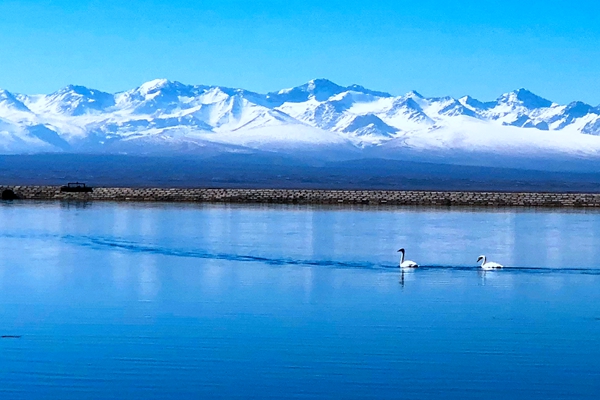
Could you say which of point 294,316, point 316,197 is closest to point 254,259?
point 294,316

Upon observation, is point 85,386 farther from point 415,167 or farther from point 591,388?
point 415,167

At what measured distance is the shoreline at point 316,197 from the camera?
46.6 m

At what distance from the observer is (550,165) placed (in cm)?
19150

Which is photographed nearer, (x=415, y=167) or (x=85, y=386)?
(x=85, y=386)

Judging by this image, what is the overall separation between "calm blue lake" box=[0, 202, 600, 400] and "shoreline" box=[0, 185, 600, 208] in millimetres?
18438

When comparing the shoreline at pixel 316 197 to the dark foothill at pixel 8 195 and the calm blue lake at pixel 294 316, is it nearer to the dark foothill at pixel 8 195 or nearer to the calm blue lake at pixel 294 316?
the dark foothill at pixel 8 195

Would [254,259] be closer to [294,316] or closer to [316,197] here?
[294,316]

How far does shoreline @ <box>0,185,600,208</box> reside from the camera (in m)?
46.6

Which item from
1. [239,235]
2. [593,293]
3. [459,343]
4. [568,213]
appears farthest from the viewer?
[568,213]

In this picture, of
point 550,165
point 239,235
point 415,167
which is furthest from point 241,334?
point 550,165

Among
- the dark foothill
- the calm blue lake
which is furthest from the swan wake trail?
the dark foothill

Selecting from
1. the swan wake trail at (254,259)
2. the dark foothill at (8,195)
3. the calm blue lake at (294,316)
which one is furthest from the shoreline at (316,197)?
the swan wake trail at (254,259)

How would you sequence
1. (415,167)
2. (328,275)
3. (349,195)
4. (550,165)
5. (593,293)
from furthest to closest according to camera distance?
(550,165) → (415,167) → (349,195) → (328,275) → (593,293)

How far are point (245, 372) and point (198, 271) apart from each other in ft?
27.9
